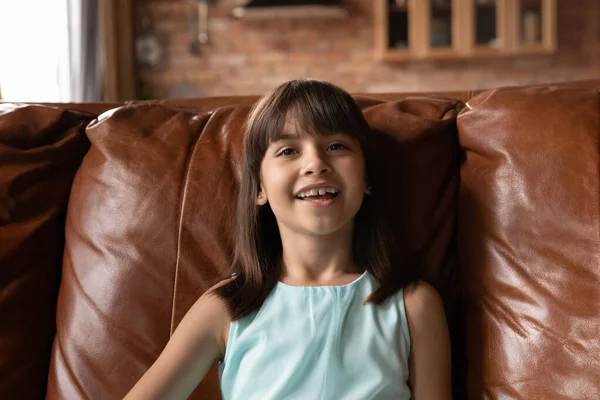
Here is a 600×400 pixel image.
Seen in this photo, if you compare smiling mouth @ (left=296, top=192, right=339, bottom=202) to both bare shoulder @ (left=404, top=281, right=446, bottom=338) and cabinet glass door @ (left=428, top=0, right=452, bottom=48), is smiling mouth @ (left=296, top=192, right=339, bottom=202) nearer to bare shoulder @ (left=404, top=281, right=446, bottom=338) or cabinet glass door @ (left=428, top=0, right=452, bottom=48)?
bare shoulder @ (left=404, top=281, right=446, bottom=338)

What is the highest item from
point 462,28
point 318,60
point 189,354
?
point 462,28

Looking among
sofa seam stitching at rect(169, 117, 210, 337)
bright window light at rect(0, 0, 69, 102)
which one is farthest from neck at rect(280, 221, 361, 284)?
bright window light at rect(0, 0, 69, 102)

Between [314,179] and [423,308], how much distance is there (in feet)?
1.04

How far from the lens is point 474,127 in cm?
146

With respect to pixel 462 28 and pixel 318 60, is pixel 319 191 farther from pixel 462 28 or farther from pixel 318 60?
pixel 318 60

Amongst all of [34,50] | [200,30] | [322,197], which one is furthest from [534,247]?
[200,30]

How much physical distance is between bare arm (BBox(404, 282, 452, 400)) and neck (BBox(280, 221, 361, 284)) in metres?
0.15

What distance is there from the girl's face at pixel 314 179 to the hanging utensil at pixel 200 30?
358 centimetres

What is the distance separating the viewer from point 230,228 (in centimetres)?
150

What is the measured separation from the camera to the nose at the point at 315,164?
1.35 metres

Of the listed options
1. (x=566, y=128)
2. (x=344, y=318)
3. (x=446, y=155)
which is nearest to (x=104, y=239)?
(x=344, y=318)

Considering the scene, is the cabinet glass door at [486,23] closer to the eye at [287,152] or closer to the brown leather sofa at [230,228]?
the brown leather sofa at [230,228]

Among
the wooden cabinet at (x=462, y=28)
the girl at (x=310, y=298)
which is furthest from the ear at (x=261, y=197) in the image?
the wooden cabinet at (x=462, y=28)

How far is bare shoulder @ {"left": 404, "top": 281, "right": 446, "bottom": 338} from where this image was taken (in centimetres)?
137
